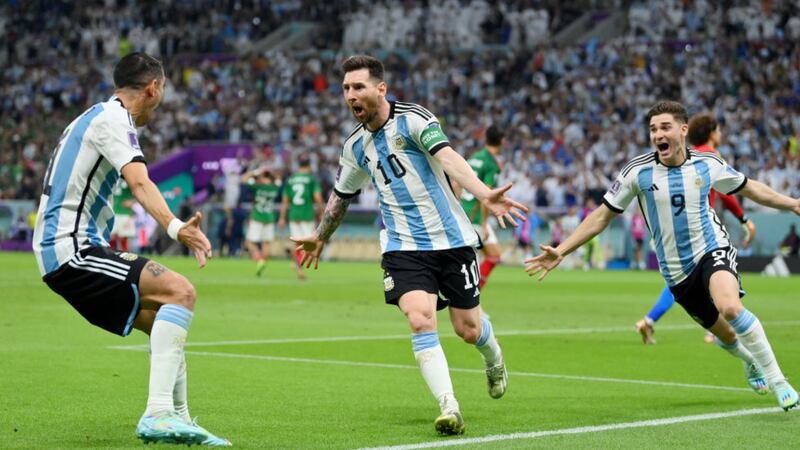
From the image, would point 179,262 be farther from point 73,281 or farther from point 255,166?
point 73,281

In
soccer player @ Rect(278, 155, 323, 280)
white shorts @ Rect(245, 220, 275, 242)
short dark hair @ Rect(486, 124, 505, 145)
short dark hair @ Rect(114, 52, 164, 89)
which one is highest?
short dark hair @ Rect(114, 52, 164, 89)

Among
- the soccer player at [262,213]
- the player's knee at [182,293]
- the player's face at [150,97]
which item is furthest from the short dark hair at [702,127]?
the soccer player at [262,213]

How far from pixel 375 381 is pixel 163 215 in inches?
160

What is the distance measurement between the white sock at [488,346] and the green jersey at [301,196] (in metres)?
18.9

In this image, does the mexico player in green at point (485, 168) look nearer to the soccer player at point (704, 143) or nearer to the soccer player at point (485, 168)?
the soccer player at point (485, 168)

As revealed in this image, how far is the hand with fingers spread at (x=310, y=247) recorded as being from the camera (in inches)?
364

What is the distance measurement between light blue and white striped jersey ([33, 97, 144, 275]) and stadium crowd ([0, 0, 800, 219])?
1140 inches

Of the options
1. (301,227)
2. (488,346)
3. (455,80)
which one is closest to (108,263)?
(488,346)

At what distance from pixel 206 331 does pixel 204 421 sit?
673cm

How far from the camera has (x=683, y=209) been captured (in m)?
9.45

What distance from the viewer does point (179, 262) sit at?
113 ft

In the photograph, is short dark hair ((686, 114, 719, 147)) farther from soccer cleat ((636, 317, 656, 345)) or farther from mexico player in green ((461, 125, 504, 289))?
mexico player in green ((461, 125, 504, 289))

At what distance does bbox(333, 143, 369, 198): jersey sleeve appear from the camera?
8875 millimetres

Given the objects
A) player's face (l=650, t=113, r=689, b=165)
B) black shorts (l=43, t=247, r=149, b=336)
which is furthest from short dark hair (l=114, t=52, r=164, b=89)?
player's face (l=650, t=113, r=689, b=165)
